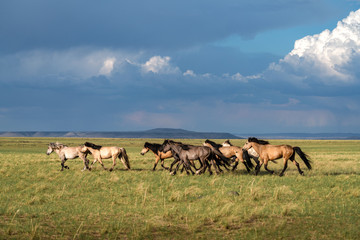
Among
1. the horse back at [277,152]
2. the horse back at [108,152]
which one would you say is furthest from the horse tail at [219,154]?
the horse back at [108,152]

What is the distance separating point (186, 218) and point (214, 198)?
118 inches

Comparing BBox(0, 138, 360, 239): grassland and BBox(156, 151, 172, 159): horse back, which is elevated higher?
BBox(156, 151, 172, 159): horse back

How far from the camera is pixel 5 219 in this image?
10461 mm

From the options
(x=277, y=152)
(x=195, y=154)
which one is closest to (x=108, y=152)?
(x=195, y=154)

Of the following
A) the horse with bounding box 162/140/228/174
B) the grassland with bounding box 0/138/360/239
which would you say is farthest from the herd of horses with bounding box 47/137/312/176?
the grassland with bounding box 0/138/360/239

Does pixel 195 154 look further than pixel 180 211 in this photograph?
Yes

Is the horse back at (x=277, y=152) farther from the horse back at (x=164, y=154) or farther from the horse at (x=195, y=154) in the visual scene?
→ the horse back at (x=164, y=154)

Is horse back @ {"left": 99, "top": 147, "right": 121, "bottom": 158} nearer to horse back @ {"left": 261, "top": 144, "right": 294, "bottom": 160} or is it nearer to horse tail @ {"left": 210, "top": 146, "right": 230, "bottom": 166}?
horse tail @ {"left": 210, "top": 146, "right": 230, "bottom": 166}

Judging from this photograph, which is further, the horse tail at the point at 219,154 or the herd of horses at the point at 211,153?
the horse tail at the point at 219,154

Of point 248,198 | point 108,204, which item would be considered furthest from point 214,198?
point 108,204

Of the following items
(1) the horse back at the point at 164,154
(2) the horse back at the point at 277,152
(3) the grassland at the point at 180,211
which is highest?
(2) the horse back at the point at 277,152

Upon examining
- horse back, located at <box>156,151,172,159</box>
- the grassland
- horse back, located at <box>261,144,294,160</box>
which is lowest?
the grassland

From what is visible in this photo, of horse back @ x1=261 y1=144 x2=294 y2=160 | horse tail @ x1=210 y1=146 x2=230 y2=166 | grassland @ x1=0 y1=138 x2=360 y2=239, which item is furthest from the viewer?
horse tail @ x1=210 y1=146 x2=230 y2=166

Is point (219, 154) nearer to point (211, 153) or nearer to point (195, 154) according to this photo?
point (211, 153)
